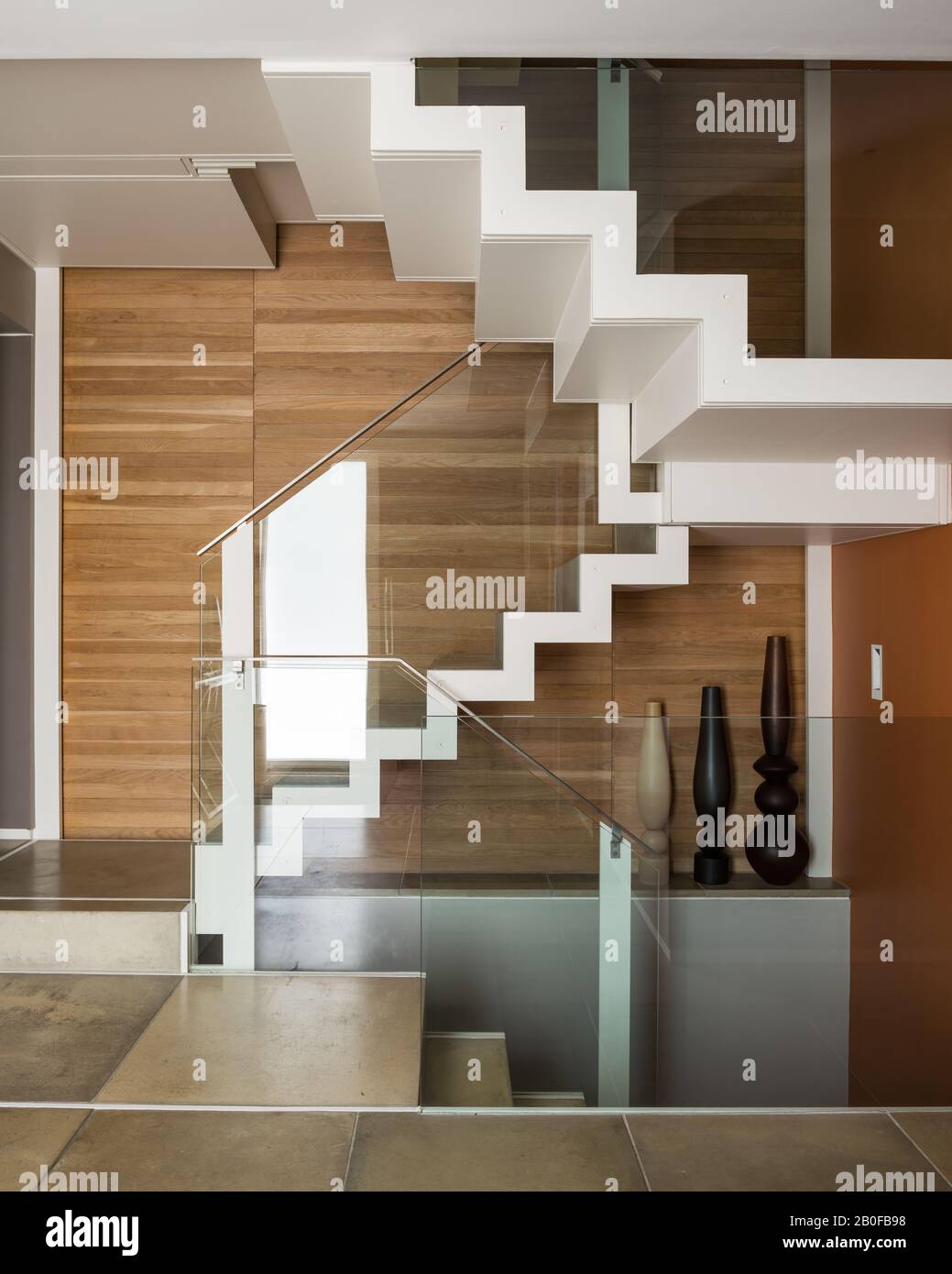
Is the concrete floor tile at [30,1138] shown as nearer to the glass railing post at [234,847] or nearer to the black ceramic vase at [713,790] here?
the glass railing post at [234,847]

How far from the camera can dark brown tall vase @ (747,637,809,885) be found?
252cm

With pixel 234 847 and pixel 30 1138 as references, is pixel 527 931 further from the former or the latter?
pixel 30 1138

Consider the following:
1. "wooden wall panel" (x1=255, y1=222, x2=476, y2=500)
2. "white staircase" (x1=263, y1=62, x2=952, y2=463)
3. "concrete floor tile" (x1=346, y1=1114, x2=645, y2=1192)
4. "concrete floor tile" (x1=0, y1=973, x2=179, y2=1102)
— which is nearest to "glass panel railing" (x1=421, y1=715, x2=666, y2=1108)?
"concrete floor tile" (x1=346, y1=1114, x2=645, y2=1192)

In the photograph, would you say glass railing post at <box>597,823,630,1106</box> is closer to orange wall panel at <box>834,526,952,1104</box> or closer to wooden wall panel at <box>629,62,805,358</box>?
orange wall panel at <box>834,526,952,1104</box>

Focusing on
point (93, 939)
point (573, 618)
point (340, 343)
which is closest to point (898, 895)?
point (573, 618)

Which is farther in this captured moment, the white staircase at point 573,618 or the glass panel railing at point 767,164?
the white staircase at point 573,618

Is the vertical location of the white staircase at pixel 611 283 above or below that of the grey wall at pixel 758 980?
above

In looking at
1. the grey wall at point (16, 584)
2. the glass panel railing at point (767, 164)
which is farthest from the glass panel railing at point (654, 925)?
the grey wall at point (16, 584)

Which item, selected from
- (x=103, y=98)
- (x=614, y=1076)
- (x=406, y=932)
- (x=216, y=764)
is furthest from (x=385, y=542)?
(x=614, y=1076)

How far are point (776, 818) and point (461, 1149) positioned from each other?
1.17 m

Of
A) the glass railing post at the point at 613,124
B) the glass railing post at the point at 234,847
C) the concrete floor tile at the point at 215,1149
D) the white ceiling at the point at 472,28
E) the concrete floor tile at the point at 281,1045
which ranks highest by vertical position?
the white ceiling at the point at 472,28

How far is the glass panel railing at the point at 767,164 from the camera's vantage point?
2.44 metres

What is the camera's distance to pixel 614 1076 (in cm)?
246

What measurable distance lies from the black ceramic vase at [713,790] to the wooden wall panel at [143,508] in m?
2.41
